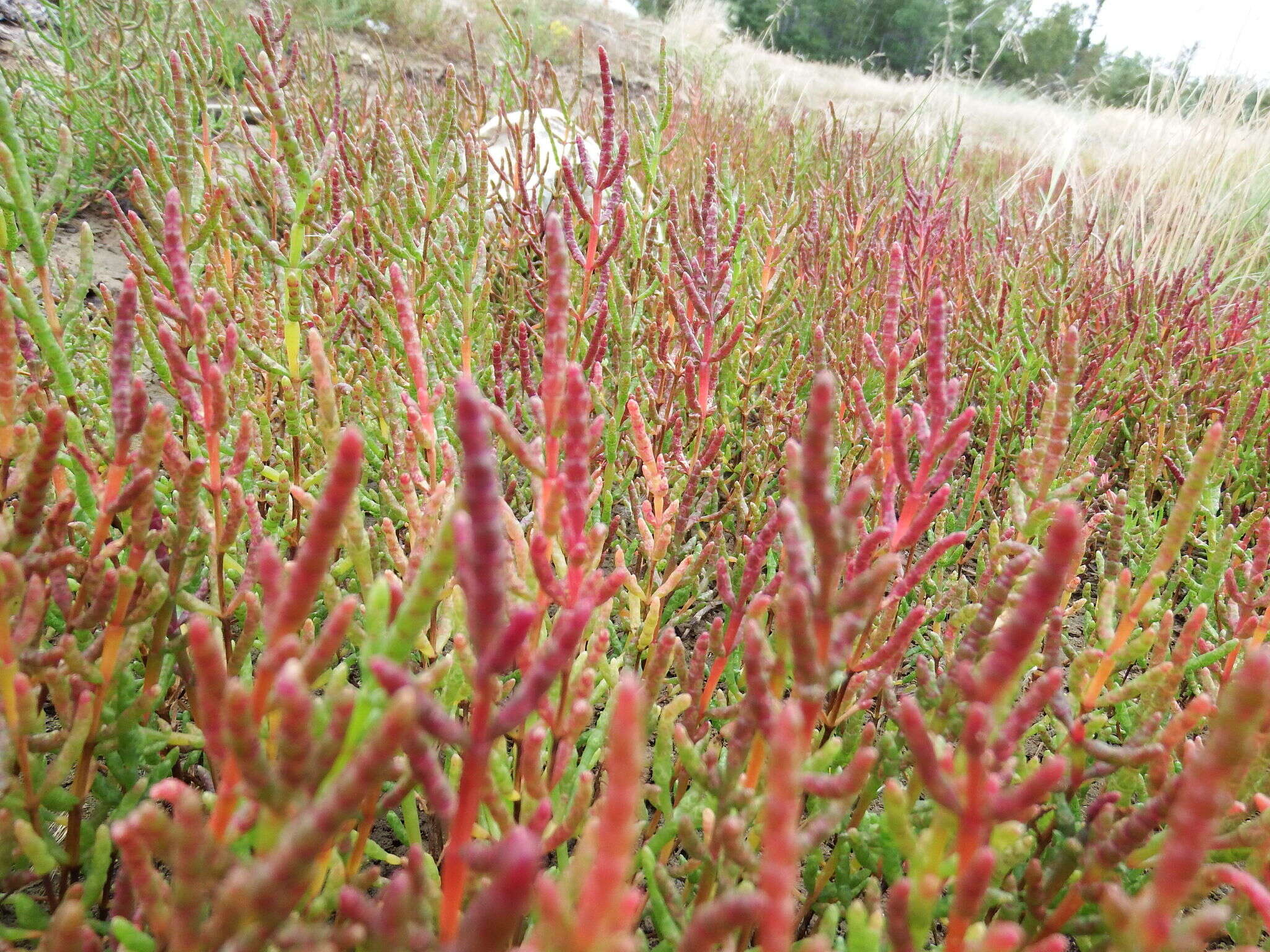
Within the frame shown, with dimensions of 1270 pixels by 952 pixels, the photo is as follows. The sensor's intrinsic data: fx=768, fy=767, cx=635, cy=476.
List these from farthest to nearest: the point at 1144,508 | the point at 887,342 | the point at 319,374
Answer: the point at 1144,508 → the point at 887,342 → the point at 319,374

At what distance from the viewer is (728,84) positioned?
28.4ft

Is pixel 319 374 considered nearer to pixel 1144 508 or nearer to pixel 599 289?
pixel 599 289

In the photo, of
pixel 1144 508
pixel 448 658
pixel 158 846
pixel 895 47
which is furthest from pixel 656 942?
pixel 895 47

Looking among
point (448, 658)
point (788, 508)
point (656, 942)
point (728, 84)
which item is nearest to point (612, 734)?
point (788, 508)

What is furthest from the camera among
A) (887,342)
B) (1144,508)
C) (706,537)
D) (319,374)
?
(706,537)

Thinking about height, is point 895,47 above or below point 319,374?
above

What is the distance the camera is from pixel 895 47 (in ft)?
78.1

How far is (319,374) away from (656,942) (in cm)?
100

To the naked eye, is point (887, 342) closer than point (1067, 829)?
No

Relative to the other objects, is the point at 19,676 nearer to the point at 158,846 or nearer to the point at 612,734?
the point at 158,846

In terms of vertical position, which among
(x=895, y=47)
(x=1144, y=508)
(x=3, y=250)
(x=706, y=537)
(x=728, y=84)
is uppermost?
(x=895, y=47)

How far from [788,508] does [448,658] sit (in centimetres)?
36

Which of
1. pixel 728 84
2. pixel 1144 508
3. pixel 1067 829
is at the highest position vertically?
pixel 728 84

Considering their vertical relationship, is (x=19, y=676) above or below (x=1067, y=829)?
above
